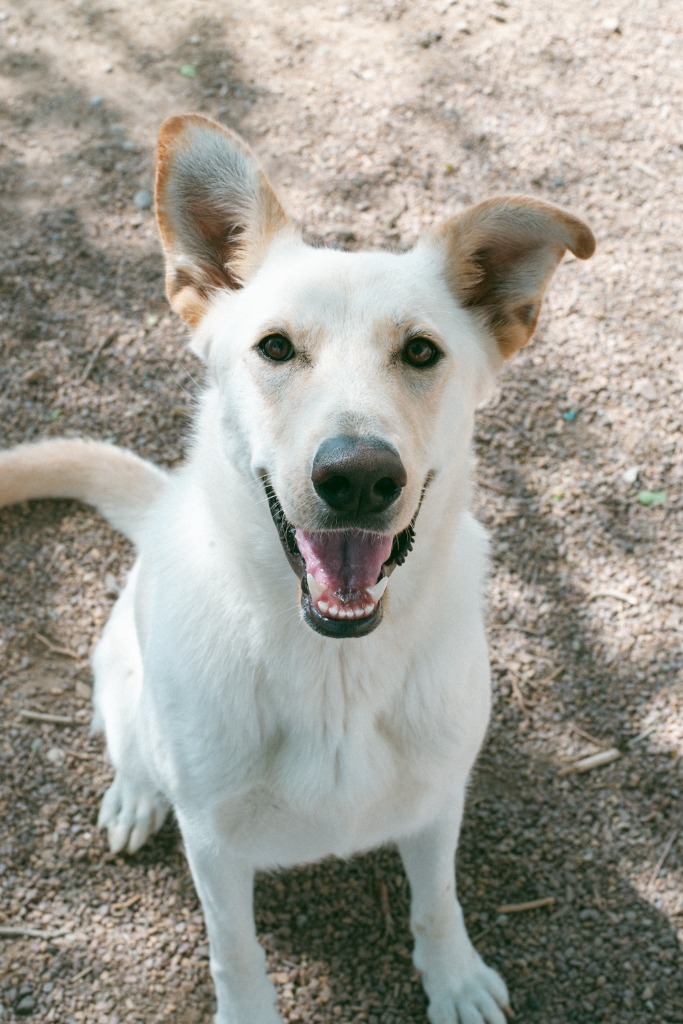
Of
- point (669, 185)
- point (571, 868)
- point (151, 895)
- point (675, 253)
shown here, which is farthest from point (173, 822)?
point (669, 185)

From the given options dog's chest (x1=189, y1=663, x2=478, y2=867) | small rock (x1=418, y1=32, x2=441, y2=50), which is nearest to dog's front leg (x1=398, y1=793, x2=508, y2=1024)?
dog's chest (x1=189, y1=663, x2=478, y2=867)

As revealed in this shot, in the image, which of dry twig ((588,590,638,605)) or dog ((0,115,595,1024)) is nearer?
dog ((0,115,595,1024))

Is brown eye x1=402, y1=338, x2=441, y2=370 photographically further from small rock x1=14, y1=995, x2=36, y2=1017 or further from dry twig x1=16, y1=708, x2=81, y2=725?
small rock x1=14, y1=995, x2=36, y2=1017

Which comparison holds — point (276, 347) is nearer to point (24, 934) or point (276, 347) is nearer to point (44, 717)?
point (44, 717)

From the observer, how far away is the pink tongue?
2.41m

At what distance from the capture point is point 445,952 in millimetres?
3270

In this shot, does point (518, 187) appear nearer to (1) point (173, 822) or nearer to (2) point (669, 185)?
(2) point (669, 185)

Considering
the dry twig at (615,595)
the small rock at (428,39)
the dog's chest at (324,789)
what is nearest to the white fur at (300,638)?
the dog's chest at (324,789)

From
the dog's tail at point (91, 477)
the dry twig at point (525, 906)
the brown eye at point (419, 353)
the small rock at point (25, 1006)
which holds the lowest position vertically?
the small rock at point (25, 1006)

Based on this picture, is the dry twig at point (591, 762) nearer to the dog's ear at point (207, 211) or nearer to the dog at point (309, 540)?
the dog at point (309, 540)

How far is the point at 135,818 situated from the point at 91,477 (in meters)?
Answer: 1.38

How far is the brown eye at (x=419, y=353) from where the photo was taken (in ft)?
8.26

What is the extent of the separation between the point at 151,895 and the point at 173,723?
1157mm

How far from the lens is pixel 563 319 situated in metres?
5.06
